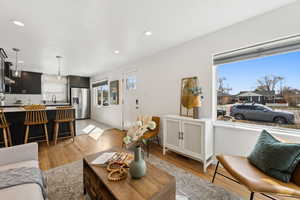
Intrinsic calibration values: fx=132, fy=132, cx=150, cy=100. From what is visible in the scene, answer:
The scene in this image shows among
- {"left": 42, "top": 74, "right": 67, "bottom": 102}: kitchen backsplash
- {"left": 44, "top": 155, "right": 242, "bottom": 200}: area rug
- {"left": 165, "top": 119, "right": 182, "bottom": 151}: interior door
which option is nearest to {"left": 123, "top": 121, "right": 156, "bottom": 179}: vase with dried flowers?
{"left": 44, "top": 155, "right": 242, "bottom": 200}: area rug

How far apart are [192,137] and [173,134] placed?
0.42m

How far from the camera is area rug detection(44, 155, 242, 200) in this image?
1.69 m

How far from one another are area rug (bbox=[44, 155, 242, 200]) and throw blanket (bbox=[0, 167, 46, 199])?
0.53 m

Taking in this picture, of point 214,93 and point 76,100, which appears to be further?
point 76,100

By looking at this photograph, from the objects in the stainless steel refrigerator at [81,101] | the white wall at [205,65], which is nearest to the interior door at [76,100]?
the stainless steel refrigerator at [81,101]

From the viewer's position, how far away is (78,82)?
23.3ft

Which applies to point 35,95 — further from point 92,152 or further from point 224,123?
point 224,123

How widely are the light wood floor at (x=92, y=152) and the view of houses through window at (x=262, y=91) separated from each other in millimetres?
1058

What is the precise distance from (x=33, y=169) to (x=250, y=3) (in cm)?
329

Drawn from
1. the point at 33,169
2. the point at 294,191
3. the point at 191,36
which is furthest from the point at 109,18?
the point at 294,191

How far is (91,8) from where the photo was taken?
177cm

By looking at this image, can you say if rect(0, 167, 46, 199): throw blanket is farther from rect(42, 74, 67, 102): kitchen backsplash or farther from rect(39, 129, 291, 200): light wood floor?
rect(42, 74, 67, 102): kitchen backsplash

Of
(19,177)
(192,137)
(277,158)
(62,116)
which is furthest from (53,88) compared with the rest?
(277,158)

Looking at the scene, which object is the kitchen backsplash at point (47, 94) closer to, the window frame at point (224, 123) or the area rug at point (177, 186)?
the area rug at point (177, 186)
